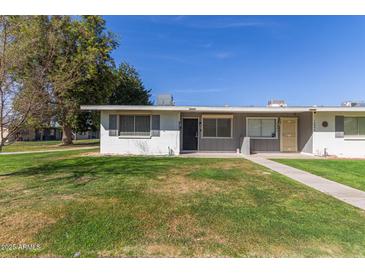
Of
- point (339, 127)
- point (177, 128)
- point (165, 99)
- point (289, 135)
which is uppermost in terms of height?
point (165, 99)

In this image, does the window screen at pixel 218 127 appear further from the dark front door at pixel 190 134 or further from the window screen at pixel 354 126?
the window screen at pixel 354 126

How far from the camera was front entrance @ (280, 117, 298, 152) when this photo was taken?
576 inches

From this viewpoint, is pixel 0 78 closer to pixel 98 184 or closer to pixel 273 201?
pixel 98 184

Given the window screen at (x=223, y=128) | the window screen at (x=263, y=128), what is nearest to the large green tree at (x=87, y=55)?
the window screen at (x=223, y=128)

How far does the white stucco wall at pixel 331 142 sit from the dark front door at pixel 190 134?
7.12 m

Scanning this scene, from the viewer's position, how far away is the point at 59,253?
114 inches

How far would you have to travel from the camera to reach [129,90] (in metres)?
28.9

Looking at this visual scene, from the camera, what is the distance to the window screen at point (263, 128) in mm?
14609

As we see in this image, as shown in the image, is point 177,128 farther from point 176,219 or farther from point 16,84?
point 176,219

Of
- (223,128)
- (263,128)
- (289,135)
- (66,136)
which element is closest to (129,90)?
(66,136)

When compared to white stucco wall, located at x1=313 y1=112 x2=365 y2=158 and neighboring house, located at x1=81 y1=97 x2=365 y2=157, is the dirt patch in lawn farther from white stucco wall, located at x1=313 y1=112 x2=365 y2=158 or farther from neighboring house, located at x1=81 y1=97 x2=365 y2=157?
white stucco wall, located at x1=313 y1=112 x2=365 y2=158

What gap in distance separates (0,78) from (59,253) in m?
5.47

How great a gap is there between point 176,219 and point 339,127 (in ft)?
Result: 43.2

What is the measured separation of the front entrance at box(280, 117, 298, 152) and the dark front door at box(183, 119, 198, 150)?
5661 millimetres
